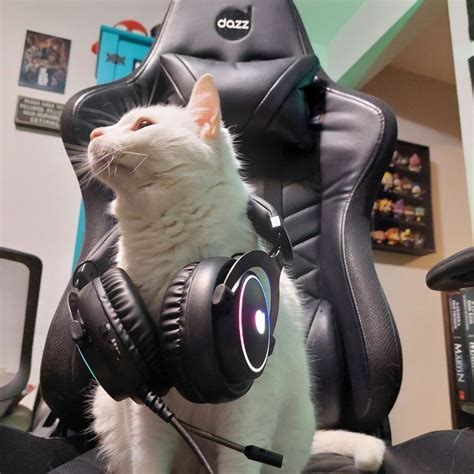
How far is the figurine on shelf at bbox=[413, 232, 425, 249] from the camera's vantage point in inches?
86.4

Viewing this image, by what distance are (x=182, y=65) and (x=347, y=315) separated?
707 millimetres

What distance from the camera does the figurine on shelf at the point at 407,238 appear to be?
2172 mm

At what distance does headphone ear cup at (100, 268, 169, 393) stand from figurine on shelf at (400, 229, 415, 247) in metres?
1.89

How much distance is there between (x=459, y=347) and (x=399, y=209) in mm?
717

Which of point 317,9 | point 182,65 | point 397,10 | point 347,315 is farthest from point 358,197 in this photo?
point 317,9

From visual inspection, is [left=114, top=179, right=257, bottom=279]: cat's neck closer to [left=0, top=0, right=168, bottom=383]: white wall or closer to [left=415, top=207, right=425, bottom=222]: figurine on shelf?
[left=0, top=0, right=168, bottom=383]: white wall

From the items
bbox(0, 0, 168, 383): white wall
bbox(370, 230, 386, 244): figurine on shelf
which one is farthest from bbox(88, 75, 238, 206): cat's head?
bbox(370, 230, 386, 244): figurine on shelf

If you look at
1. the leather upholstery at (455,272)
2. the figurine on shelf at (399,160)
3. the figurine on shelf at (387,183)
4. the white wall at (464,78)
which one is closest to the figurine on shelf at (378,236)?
the figurine on shelf at (387,183)

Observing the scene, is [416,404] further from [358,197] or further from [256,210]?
[256,210]

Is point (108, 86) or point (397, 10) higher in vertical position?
point (397, 10)

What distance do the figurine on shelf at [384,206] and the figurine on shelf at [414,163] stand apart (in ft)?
0.74

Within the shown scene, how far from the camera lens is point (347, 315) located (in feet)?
2.98

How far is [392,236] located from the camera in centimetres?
216

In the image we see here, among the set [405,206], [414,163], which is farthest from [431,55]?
[405,206]
